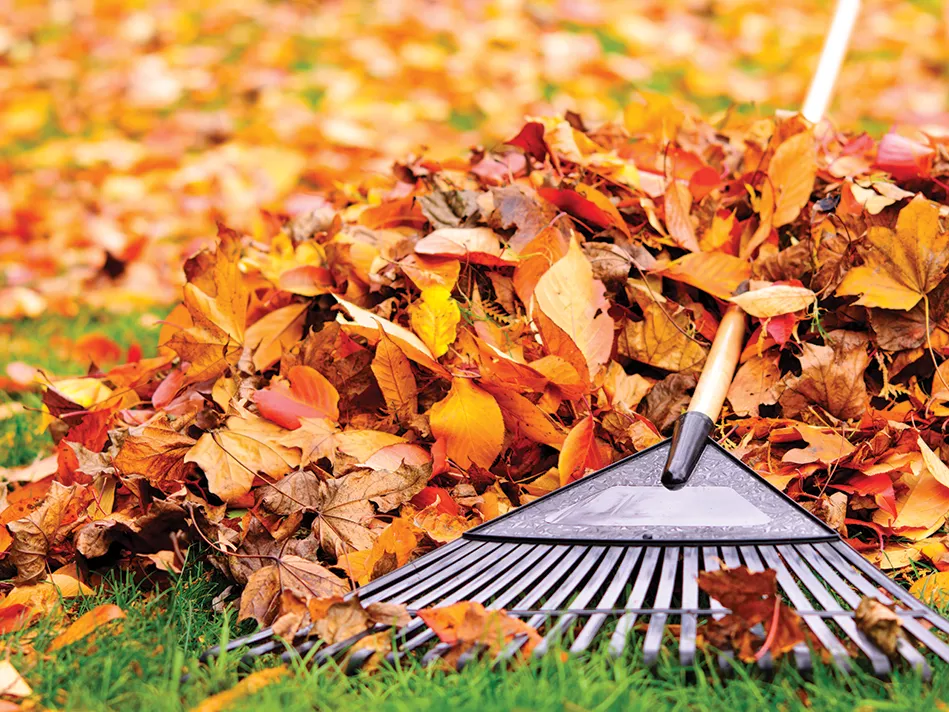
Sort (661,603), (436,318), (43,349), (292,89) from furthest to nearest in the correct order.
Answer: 1. (292,89)
2. (43,349)
3. (436,318)
4. (661,603)

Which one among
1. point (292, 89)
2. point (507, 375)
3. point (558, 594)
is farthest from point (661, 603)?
point (292, 89)

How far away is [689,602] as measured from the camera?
118 centimetres

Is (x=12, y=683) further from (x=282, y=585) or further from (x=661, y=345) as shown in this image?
(x=661, y=345)

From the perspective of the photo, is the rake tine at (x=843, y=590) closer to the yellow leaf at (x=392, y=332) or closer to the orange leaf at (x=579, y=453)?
the orange leaf at (x=579, y=453)

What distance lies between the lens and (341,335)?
161cm

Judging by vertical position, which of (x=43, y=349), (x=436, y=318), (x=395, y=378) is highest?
(x=436, y=318)

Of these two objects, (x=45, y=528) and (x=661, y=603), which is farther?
(x=45, y=528)

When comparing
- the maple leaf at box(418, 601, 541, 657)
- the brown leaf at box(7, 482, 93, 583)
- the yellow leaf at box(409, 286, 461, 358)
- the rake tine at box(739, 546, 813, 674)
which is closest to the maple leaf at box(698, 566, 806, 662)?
the rake tine at box(739, 546, 813, 674)

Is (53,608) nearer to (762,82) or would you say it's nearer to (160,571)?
(160,571)

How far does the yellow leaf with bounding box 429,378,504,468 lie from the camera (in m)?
1.47

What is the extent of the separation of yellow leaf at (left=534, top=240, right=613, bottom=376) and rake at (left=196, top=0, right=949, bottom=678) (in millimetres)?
180

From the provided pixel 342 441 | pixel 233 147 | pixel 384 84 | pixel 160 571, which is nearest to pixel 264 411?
pixel 342 441

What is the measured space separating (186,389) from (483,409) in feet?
1.91

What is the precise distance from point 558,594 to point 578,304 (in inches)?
19.3
